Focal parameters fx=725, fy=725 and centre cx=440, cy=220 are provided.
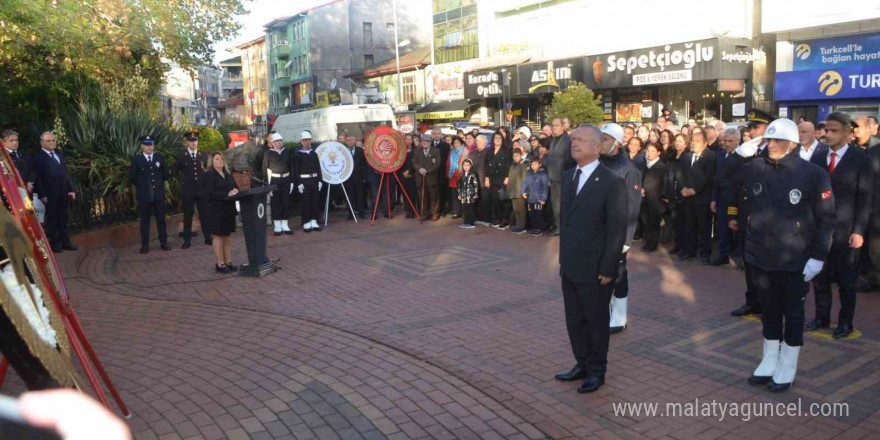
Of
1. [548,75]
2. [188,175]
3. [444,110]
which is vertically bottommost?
[188,175]

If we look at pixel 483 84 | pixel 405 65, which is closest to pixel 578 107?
pixel 483 84

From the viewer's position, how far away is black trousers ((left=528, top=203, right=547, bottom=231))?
12.6 meters

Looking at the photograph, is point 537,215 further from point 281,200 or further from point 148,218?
point 148,218

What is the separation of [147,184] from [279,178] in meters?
2.79

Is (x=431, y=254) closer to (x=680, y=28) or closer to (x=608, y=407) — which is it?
(x=608, y=407)

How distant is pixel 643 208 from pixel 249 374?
7229mm

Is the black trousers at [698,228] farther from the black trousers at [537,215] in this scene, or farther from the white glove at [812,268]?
the white glove at [812,268]

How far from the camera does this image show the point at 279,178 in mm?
13852

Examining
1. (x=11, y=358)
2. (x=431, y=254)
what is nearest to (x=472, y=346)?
(x=11, y=358)

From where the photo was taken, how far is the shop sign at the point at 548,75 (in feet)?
94.1

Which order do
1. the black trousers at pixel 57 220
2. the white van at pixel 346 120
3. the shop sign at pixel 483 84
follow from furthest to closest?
1. the shop sign at pixel 483 84
2. the white van at pixel 346 120
3. the black trousers at pixel 57 220

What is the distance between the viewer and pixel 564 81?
95.7ft

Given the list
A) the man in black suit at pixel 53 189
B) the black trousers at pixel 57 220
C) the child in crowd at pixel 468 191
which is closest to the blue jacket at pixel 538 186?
the child in crowd at pixel 468 191

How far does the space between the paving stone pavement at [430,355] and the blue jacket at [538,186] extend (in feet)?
8.58
